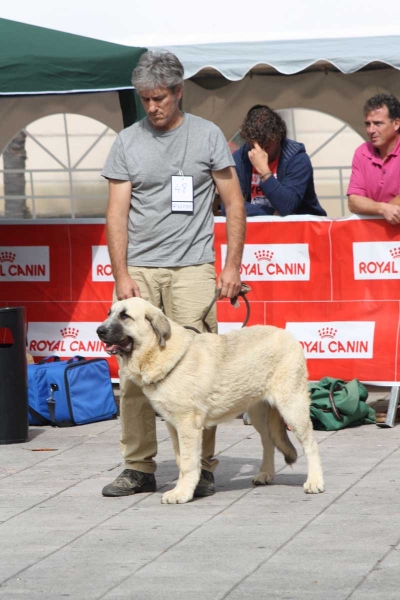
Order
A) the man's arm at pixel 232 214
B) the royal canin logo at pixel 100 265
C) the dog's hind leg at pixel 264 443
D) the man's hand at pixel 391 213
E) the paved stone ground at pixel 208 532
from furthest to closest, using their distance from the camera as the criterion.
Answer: the royal canin logo at pixel 100 265, the man's hand at pixel 391 213, the dog's hind leg at pixel 264 443, the man's arm at pixel 232 214, the paved stone ground at pixel 208 532

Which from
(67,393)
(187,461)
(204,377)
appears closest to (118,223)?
(204,377)

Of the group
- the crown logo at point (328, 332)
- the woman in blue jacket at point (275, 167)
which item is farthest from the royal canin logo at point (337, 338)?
the woman in blue jacket at point (275, 167)

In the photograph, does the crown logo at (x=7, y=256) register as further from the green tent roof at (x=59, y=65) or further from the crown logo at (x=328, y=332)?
the crown logo at (x=328, y=332)

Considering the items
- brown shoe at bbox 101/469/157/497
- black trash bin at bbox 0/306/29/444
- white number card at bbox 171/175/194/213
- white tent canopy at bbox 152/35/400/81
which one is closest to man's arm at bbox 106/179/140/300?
white number card at bbox 171/175/194/213

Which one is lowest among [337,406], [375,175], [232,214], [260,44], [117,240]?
[337,406]

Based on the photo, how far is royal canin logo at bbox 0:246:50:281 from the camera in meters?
9.38

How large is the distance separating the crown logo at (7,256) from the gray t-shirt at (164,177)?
3.34 metres

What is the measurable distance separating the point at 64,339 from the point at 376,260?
8.81 feet

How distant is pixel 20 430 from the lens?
26.3 feet

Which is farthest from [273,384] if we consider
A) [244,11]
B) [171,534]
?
[244,11]

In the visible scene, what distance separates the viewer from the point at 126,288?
19.9 feet

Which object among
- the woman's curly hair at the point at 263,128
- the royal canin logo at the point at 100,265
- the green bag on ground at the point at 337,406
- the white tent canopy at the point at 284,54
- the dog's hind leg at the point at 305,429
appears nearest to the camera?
the dog's hind leg at the point at 305,429

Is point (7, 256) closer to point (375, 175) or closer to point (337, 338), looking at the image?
point (337, 338)

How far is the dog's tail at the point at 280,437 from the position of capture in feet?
20.6
